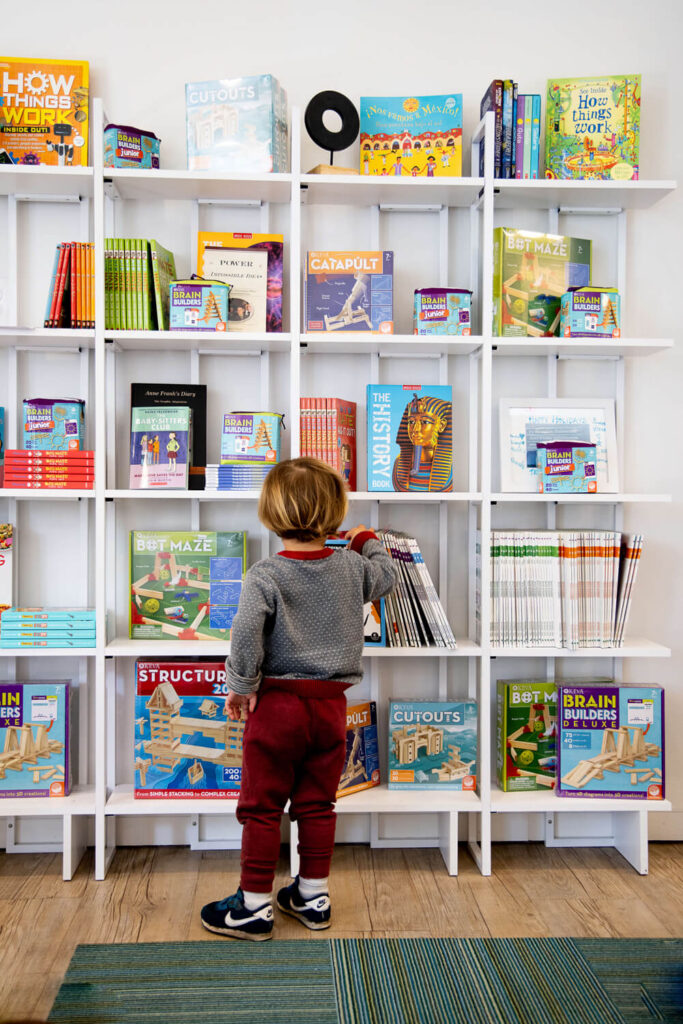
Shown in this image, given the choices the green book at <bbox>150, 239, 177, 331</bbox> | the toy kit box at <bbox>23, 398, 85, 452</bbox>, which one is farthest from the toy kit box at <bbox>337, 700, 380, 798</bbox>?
the green book at <bbox>150, 239, 177, 331</bbox>

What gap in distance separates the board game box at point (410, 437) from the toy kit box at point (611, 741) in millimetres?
794

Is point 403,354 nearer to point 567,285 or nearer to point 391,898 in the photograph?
point 567,285

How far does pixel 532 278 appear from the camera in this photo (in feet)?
8.76

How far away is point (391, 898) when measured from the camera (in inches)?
95.7

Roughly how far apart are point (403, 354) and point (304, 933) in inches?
68.0

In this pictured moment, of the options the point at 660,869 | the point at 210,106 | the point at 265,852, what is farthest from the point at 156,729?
the point at 210,106

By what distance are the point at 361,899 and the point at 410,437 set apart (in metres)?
1.36

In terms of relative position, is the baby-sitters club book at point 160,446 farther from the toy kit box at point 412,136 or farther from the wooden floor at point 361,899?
the wooden floor at point 361,899

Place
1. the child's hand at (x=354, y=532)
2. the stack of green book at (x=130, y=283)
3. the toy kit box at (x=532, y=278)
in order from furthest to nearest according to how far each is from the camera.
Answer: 1. the toy kit box at (x=532, y=278)
2. the stack of green book at (x=130, y=283)
3. the child's hand at (x=354, y=532)

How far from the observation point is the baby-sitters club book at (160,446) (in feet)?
8.45

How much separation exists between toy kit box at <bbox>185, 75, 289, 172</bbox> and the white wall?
8.5 inches

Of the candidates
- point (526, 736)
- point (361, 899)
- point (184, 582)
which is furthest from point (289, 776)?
point (526, 736)

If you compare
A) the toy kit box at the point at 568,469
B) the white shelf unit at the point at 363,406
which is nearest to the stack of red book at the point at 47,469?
the white shelf unit at the point at 363,406

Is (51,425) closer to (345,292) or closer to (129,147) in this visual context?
(129,147)
